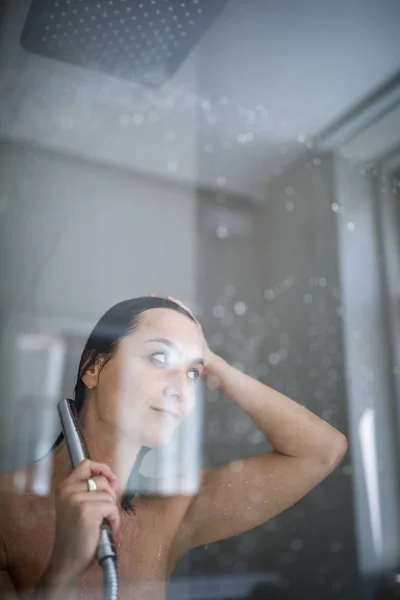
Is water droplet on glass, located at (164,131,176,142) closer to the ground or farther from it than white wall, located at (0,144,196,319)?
farther from it

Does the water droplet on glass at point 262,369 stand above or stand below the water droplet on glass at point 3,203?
below

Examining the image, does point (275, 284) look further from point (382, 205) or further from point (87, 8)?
point (87, 8)

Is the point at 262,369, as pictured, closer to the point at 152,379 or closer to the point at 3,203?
the point at 152,379

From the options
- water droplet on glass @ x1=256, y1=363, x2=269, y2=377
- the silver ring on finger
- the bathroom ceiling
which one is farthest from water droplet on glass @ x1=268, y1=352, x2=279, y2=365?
the silver ring on finger

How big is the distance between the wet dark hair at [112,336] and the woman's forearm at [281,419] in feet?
0.32

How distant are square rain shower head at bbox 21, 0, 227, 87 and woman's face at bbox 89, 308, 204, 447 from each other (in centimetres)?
32

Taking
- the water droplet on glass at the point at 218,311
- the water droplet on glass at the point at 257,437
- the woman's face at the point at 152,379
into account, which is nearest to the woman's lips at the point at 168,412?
the woman's face at the point at 152,379

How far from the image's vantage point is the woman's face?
1.64 ft

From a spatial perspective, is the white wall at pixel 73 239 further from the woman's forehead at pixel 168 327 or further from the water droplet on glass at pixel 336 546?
the water droplet on glass at pixel 336 546

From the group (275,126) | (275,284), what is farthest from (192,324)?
(275,126)

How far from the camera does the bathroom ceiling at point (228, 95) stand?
63 centimetres

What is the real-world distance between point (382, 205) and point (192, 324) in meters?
0.34

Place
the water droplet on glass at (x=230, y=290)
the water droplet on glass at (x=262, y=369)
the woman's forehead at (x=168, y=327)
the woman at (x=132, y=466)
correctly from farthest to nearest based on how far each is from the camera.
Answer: the water droplet on glass at (x=230, y=290)
the water droplet on glass at (x=262, y=369)
the woman's forehead at (x=168, y=327)
the woman at (x=132, y=466)

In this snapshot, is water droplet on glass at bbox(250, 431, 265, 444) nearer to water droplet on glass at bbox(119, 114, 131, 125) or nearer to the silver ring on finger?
the silver ring on finger
